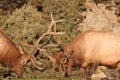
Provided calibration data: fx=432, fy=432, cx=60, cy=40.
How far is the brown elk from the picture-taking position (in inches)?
530

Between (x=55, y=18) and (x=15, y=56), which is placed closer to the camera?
(x=15, y=56)

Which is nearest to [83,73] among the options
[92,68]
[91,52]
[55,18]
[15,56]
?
[92,68]

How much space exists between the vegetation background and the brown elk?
2.62 meters

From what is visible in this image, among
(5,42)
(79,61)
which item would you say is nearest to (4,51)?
(5,42)

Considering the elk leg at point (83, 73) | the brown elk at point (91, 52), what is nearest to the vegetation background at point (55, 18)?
the elk leg at point (83, 73)

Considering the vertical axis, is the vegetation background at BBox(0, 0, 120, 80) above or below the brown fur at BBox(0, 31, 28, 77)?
below

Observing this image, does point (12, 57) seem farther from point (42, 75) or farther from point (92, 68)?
point (42, 75)

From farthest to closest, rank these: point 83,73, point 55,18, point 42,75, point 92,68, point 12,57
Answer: point 55,18
point 42,75
point 83,73
point 92,68
point 12,57

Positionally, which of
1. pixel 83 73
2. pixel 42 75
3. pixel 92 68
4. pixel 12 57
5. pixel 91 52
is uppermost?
pixel 12 57

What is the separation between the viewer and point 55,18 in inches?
769

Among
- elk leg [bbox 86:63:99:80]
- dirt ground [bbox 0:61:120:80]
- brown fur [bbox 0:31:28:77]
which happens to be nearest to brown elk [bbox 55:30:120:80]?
elk leg [bbox 86:63:99:80]

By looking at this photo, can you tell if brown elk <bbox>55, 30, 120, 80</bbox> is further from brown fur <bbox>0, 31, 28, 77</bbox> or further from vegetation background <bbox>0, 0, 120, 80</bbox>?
vegetation background <bbox>0, 0, 120, 80</bbox>

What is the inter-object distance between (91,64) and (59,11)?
6.99 meters

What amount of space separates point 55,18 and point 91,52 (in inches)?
250
